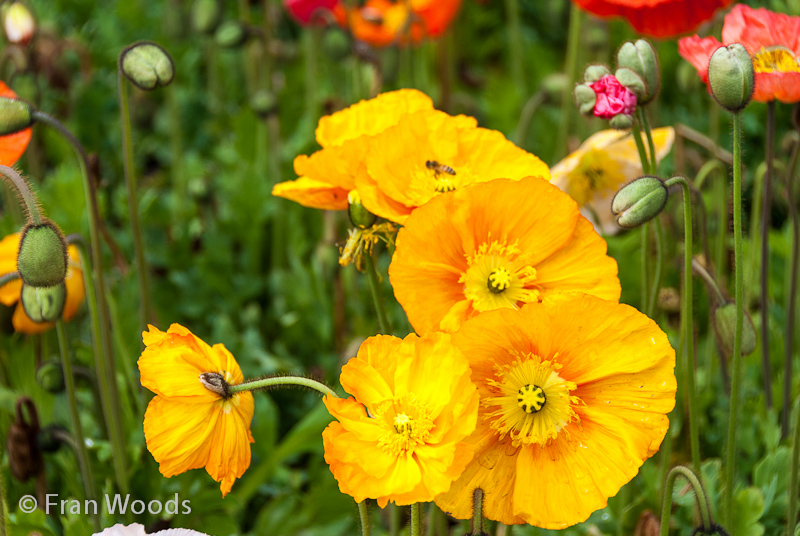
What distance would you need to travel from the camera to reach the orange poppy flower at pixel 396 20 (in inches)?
88.0

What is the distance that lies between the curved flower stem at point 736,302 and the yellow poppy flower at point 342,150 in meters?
0.37

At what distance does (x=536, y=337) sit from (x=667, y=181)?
9.2 inches

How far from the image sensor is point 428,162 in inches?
38.0

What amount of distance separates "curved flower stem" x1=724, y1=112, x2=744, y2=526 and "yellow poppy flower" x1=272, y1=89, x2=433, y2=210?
37 cm

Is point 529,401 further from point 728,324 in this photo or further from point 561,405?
point 728,324

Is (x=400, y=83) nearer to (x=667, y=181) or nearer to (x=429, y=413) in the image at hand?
(x=667, y=181)

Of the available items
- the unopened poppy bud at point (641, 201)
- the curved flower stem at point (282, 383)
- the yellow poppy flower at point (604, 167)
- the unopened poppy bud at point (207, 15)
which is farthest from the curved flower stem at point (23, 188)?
the unopened poppy bud at point (207, 15)

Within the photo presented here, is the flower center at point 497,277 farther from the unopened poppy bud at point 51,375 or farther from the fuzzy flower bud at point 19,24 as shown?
the fuzzy flower bud at point 19,24

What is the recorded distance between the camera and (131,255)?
2137mm

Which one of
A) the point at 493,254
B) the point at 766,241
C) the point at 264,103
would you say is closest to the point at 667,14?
the point at 766,241

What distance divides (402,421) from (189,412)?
21 centimetres

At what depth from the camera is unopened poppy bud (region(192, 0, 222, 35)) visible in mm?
2184

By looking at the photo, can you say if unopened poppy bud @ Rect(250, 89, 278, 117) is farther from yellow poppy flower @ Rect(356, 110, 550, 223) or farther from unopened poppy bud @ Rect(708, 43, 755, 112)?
unopened poppy bud @ Rect(708, 43, 755, 112)

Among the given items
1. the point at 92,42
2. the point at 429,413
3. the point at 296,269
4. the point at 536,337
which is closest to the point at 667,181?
the point at 536,337
